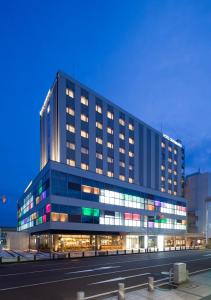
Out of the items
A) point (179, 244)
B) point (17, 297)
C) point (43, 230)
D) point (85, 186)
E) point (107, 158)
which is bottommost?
point (179, 244)

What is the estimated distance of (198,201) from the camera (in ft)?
391

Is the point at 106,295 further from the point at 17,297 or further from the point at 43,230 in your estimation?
the point at 43,230

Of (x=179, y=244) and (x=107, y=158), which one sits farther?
(x=179, y=244)

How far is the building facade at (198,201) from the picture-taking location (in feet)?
378

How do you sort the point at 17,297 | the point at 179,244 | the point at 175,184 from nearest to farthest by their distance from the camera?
the point at 17,297
the point at 179,244
the point at 175,184

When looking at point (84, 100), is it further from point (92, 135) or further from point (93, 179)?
point (93, 179)

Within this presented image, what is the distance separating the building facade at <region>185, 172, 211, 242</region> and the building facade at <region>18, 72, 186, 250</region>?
2757 cm

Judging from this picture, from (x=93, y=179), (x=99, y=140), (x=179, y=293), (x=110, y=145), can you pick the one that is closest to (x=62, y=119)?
(x=99, y=140)

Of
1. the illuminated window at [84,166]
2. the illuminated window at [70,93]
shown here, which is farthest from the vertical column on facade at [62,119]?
the illuminated window at [84,166]

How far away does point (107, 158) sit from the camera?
73.5 m

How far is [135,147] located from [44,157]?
81.8ft

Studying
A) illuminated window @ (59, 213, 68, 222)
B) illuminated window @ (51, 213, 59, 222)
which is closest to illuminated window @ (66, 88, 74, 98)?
illuminated window @ (59, 213, 68, 222)

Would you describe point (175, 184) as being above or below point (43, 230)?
above

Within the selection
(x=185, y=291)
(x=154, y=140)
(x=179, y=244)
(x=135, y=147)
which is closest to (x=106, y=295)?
(x=185, y=291)
